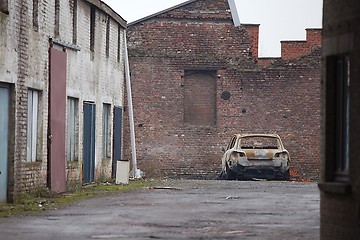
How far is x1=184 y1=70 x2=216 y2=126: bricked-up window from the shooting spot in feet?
141

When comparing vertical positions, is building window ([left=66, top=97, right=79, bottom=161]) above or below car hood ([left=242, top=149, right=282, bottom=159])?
above

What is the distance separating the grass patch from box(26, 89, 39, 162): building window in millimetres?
818

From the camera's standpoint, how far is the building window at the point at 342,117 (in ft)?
39.1

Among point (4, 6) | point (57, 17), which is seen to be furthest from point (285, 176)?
point (4, 6)

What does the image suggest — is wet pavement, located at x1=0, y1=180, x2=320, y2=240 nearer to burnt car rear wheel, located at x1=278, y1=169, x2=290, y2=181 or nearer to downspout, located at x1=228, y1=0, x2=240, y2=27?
burnt car rear wheel, located at x1=278, y1=169, x2=290, y2=181

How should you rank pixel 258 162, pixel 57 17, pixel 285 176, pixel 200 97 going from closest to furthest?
pixel 57 17, pixel 258 162, pixel 285 176, pixel 200 97

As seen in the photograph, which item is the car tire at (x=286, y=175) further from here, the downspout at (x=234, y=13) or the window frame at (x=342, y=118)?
the window frame at (x=342, y=118)

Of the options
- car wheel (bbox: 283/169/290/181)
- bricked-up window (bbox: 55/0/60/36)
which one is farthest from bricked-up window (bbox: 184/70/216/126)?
bricked-up window (bbox: 55/0/60/36)

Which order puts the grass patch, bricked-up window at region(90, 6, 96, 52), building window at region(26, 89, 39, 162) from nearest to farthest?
the grass patch → building window at region(26, 89, 39, 162) → bricked-up window at region(90, 6, 96, 52)

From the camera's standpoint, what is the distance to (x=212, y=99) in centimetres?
4300

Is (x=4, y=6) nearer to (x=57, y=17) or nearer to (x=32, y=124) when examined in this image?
(x=32, y=124)

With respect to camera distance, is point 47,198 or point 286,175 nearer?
point 47,198

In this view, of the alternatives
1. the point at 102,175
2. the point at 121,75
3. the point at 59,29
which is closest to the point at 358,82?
the point at 59,29

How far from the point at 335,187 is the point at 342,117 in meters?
0.93
